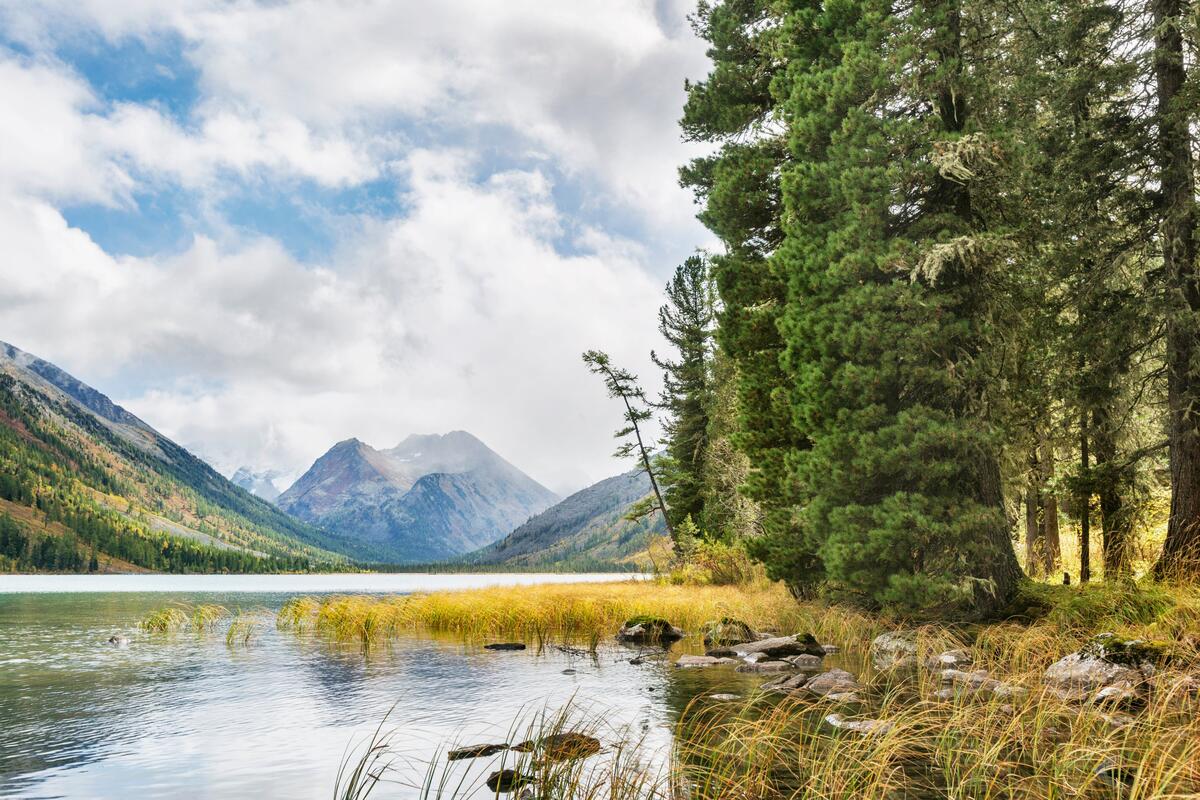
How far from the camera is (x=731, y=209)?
74.5ft

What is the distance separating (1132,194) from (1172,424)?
469 cm

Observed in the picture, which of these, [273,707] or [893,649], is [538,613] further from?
[893,649]

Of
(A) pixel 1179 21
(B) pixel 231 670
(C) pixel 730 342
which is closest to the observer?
(A) pixel 1179 21

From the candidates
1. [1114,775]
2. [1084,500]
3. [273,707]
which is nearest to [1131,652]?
[1114,775]

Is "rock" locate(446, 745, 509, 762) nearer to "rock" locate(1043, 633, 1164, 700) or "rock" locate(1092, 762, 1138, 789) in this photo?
"rock" locate(1092, 762, 1138, 789)

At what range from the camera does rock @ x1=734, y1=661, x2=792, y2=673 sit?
1512 cm

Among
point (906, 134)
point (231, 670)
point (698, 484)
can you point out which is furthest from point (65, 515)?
point (906, 134)

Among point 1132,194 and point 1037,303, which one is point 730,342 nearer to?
point 1037,303

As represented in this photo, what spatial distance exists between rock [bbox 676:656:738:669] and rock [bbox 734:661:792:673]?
74 cm

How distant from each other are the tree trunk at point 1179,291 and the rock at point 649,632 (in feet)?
39.7

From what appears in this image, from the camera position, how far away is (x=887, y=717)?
8945 millimetres

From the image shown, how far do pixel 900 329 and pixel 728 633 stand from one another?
909 centimetres

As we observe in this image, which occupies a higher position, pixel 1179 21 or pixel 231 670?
pixel 1179 21

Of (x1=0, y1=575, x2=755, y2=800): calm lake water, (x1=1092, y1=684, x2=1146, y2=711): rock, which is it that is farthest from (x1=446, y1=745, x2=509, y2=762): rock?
(x1=1092, y1=684, x2=1146, y2=711): rock
